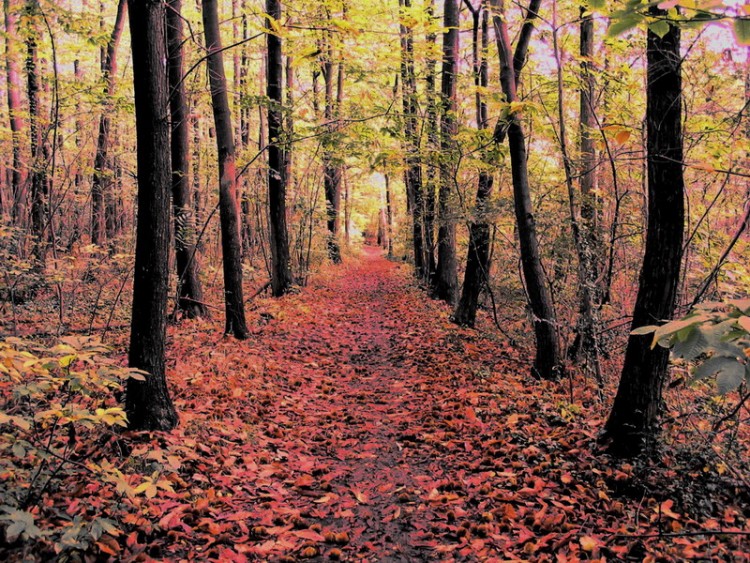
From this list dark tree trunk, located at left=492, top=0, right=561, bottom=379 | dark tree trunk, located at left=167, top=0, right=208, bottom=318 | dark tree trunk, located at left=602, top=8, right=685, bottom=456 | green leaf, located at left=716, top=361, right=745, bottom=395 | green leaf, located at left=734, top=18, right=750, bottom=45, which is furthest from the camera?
dark tree trunk, located at left=167, top=0, right=208, bottom=318

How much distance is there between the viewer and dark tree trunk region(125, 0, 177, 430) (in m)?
4.27

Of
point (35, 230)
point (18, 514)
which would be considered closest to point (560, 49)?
point (18, 514)

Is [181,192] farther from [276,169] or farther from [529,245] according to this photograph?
[529,245]

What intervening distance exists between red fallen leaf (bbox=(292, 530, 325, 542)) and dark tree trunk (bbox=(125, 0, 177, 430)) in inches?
75.8

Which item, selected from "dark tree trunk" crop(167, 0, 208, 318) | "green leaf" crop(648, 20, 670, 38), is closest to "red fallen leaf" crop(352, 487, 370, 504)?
"green leaf" crop(648, 20, 670, 38)

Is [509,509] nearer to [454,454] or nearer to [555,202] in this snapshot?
[454,454]

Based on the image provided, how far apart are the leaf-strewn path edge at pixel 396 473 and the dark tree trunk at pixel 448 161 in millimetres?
3627

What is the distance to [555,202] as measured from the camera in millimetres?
8336

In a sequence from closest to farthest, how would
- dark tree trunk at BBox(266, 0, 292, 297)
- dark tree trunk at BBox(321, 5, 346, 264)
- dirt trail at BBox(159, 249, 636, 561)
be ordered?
dirt trail at BBox(159, 249, 636, 561) < dark tree trunk at BBox(266, 0, 292, 297) < dark tree trunk at BBox(321, 5, 346, 264)

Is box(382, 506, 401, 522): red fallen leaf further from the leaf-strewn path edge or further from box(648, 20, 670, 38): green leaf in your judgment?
box(648, 20, 670, 38): green leaf

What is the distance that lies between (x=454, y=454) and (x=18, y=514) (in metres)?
3.65

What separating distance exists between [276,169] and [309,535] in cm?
1015

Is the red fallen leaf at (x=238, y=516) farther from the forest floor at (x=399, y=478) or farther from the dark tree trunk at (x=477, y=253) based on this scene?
the dark tree trunk at (x=477, y=253)

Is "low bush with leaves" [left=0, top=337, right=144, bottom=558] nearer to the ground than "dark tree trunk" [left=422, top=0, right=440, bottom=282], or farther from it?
nearer to the ground
